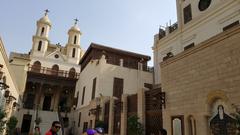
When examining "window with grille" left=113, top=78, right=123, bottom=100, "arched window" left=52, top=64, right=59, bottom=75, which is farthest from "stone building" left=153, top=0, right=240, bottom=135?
"arched window" left=52, top=64, right=59, bottom=75

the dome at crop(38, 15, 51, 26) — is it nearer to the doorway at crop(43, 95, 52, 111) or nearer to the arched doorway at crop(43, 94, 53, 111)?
the arched doorway at crop(43, 94, 53, 111)

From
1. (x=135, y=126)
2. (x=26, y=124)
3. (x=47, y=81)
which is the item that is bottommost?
(x=26, y=124)

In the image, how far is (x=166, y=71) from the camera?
8.90 m

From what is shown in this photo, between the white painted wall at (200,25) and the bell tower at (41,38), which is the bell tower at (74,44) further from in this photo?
the white painted wall at (200,25)

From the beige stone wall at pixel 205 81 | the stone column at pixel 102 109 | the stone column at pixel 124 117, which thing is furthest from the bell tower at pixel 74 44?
the beige stone wall at pixel 205 81

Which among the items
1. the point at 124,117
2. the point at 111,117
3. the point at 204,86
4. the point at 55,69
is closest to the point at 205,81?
the point at 204,86

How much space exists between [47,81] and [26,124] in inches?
236

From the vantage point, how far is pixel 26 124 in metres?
26.0

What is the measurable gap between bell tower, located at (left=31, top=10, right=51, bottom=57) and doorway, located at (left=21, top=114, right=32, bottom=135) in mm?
10612

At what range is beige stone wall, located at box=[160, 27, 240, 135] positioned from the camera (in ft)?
19.7

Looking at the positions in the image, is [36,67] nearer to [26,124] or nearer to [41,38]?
[41,38]

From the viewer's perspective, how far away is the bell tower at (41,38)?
32.3 meters

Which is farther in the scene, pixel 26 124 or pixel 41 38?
pixel 41 38

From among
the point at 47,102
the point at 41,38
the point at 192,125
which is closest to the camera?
the point at 192,125
